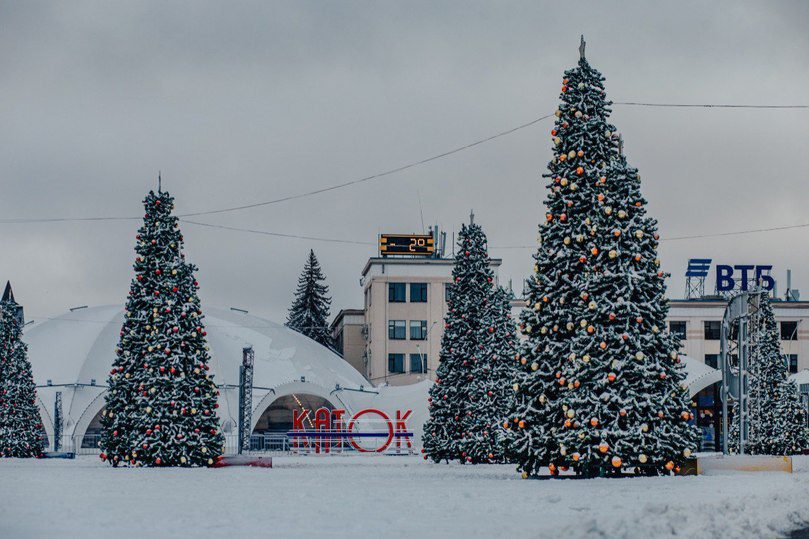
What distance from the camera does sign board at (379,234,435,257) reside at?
282 ft

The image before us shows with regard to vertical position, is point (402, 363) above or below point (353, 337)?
below

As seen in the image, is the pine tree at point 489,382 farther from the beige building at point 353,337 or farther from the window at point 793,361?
the window at point 793,361

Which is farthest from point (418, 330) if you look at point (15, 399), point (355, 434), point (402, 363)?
point (15, 399)

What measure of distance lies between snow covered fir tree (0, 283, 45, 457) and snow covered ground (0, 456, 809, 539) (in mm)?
21954

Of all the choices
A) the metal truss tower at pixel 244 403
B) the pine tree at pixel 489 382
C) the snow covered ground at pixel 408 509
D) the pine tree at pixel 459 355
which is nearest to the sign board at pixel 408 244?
the metal truss tower at pixel 244 403

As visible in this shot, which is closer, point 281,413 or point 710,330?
point 281,413

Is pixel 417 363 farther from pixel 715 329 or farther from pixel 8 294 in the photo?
pixel 8 294

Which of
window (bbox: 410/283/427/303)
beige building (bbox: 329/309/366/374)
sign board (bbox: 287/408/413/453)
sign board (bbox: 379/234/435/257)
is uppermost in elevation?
sign board (bbox: 379/234/435/257)

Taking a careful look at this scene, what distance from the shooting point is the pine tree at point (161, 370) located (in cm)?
Answer: 2877

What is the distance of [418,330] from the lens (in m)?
84.5

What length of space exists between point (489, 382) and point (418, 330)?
51032 mm

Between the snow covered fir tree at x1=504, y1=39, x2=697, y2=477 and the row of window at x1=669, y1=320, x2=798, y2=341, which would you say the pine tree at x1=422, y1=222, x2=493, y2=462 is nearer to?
the snow covered fir tree at x1=504, y1=39, x2=697, y2=477

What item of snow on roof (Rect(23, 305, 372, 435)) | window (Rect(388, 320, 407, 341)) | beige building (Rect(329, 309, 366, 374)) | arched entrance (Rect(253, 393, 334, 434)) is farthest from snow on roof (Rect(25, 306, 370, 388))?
beige building (Rect(329, 309, 366, 374))

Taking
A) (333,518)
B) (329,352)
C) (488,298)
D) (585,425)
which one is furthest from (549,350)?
(329,352)
